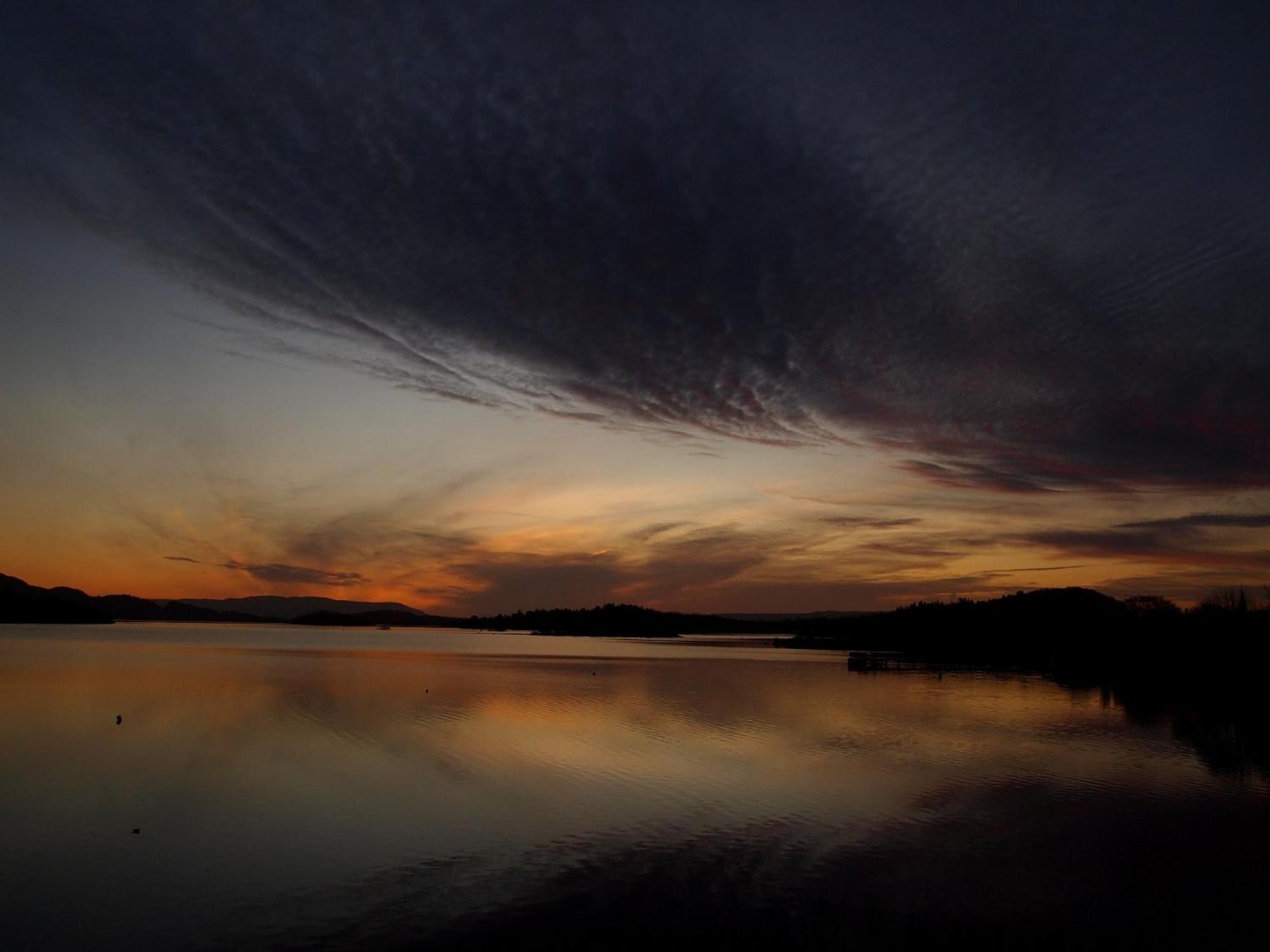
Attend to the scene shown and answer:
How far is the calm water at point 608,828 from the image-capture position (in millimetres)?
12938

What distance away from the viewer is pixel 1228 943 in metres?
12.6

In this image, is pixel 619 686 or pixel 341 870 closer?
pixel 341 870

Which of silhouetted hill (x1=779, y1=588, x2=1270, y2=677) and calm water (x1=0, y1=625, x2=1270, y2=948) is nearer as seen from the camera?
calm water (x1=0, y1=625, x2=1270, y2=948)

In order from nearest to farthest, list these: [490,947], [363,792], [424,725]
A: 1. [490,947]
2. [363,792]
3. [424,725]

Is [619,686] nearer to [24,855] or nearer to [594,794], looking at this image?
[594,794]

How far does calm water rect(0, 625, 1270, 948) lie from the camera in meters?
12.9

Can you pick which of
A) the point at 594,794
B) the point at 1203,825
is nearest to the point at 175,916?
the point at 594,794

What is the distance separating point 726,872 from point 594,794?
7.64 m

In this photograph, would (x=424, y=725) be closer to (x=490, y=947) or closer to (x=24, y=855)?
(x=24, y=855)

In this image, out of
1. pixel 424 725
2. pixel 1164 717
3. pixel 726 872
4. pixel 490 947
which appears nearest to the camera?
pixel 490 947

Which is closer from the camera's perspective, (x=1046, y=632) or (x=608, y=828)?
(x=608, y=828)

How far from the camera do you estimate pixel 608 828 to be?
61.2ft

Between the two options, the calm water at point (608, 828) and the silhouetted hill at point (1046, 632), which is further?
the silhouetted hill at point (1046, 632)

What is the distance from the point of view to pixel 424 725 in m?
35.5
